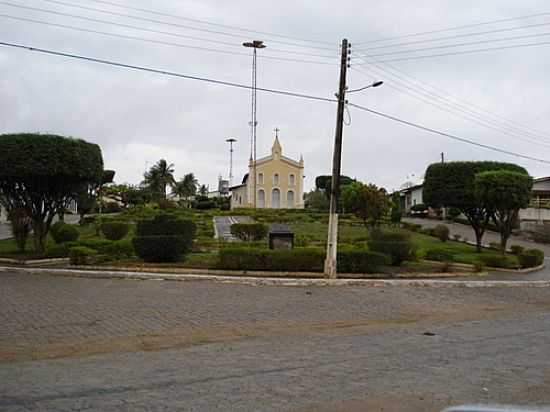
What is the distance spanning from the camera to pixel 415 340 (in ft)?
28.8

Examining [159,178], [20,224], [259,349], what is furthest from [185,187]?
[259,349]

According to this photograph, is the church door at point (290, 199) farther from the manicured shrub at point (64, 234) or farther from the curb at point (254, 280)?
the curb at point (254, 280)

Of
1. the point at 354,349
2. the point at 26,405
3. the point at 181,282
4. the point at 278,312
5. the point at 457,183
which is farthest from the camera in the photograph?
the point at 457,183

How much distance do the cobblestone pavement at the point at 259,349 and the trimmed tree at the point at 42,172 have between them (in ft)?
17.9

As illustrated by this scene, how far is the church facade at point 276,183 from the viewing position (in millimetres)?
74875

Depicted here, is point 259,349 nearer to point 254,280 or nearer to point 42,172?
point 254,280

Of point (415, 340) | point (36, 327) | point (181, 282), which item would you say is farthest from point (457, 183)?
point (36, 327)

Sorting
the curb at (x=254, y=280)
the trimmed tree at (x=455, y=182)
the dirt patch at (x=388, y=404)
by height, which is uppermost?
the trimmed tree at (x=455, y=182)

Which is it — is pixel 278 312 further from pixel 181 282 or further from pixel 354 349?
pixel 181 282

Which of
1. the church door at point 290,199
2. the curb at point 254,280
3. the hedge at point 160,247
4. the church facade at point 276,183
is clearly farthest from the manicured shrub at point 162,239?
the church door at point 290,199

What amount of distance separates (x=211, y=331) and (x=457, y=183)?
25877 millimetres

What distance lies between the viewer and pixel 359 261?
17.3 metres

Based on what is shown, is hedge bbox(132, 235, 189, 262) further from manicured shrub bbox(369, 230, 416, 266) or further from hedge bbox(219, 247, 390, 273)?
manicured shrub bbox(369, 230, 416, 266)

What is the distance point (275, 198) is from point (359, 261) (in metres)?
58.9
